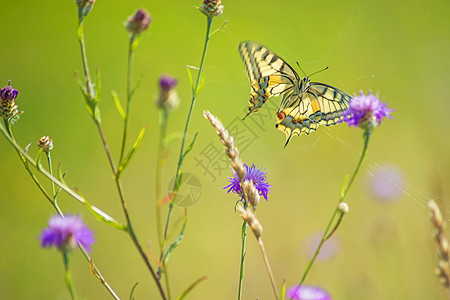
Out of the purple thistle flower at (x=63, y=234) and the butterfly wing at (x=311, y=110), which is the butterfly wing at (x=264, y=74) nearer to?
the butterfly wing at (x=311, y=110)

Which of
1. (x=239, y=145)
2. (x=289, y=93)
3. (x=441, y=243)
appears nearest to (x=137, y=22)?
(x=441, y=243)

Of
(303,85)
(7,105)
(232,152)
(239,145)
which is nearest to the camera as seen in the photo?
(232,152)

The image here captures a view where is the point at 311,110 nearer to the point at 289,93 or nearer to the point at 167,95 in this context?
the point at 289,93

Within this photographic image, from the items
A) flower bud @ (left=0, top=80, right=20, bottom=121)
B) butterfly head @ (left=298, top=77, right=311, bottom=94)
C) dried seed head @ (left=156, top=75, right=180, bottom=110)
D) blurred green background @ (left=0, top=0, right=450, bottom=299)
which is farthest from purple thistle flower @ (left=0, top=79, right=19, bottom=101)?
butterfly head @ (left=298, top=77, right=311, bottom=94)

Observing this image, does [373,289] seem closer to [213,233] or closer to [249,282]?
[249,282]

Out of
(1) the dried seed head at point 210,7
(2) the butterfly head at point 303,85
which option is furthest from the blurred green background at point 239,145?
(1) the dried seed head at point 210,7

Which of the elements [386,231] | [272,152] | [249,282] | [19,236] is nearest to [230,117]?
[272,152]

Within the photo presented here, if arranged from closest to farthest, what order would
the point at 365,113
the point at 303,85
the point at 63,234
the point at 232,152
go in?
the point at 63,234 → the point at 232,152 → the point at 365,113 → the point at 303,85
